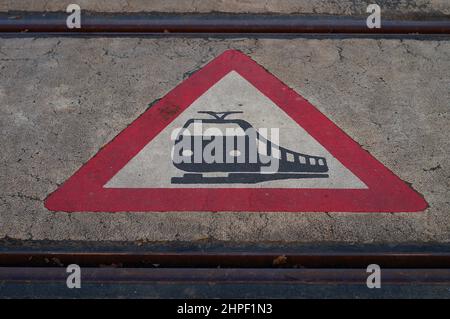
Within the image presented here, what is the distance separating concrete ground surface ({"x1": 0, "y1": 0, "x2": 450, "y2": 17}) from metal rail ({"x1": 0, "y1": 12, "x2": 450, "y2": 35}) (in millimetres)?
92

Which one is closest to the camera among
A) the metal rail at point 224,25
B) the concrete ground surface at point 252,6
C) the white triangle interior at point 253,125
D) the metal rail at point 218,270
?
the metal rail at point 218,270

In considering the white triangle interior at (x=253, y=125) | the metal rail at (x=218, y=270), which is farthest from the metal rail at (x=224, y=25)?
the metal rail at (x=218, y=270)

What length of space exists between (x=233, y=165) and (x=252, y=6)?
1.58 metres

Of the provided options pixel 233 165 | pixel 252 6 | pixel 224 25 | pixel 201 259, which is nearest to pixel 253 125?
pixel 233 165

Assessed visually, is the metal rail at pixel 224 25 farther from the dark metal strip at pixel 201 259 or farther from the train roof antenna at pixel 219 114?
the dark metal strip at pixel 201 259

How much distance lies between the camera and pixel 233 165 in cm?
260

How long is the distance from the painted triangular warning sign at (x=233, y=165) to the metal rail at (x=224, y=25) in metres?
0.69

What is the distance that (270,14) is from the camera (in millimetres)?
3615

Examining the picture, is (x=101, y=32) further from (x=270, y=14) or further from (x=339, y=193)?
(x=339, y=193)

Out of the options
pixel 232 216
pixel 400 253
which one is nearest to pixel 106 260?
pixel 232 216

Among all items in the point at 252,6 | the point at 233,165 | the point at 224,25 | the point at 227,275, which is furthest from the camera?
the point at 252,6

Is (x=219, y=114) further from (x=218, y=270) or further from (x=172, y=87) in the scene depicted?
(x=218, y=270)

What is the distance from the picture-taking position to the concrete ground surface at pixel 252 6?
11.9ft

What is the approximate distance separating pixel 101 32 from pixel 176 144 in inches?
50.5
